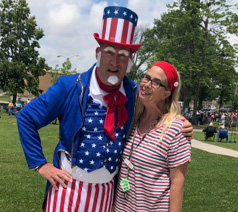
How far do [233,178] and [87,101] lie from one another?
6.03m

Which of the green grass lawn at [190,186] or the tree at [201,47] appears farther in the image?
the tree at [201,47]

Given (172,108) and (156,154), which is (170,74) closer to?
(172,108)

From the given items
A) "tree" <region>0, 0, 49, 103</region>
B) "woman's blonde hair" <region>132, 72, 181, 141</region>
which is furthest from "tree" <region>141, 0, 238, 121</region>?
"woman's blonde hair" <region>132, 72, 181, 141</region>

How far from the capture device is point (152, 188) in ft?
6.09

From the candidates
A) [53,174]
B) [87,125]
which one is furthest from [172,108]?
[53,174]

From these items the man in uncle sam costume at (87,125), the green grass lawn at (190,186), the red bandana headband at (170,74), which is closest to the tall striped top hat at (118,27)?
the man in uncle sam costume at (87,125)

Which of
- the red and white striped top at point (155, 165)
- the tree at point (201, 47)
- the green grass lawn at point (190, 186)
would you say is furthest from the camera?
the tree at point (201, 47)

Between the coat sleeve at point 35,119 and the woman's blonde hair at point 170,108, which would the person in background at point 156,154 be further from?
the coat sleeve at point 35,119

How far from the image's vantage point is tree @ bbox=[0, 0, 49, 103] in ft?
101

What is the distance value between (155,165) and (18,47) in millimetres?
32500

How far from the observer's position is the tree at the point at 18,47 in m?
30.9

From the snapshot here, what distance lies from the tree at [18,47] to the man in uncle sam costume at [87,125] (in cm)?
3069

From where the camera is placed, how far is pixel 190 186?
19.3 ft

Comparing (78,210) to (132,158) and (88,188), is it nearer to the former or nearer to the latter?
(88,188)
